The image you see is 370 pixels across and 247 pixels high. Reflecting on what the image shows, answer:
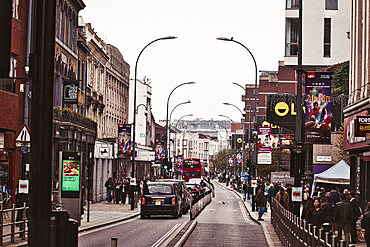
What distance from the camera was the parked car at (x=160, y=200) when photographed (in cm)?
2863

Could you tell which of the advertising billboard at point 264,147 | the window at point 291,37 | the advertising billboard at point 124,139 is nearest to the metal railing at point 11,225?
the advertising billboard at point 264,147

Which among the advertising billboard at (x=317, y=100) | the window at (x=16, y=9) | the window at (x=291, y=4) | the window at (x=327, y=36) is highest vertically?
the window at (x=291, y=4)

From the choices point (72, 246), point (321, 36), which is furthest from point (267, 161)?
point (72, 246)

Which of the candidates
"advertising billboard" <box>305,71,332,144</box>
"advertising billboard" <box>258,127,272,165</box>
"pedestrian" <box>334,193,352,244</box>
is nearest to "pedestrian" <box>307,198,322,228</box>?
"pedestrian" <box>334,193,352,244</box>

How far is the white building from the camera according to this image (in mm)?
57531

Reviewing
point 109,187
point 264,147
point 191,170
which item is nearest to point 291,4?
point 264,147

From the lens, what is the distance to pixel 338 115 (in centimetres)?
5178

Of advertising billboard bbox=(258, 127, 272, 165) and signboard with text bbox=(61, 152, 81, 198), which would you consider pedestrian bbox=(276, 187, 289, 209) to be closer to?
advertising billboard bbox=(258, 127, 272, 165)

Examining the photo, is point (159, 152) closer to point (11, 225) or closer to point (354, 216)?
point (354, 216)

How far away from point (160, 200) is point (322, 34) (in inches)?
1387

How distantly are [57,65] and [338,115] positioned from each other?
26.5 m

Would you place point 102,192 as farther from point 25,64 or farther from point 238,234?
point 238,234

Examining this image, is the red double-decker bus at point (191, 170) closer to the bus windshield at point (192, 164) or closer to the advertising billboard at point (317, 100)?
the bus windshield at point (192, 164)

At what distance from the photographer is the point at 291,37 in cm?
6025
